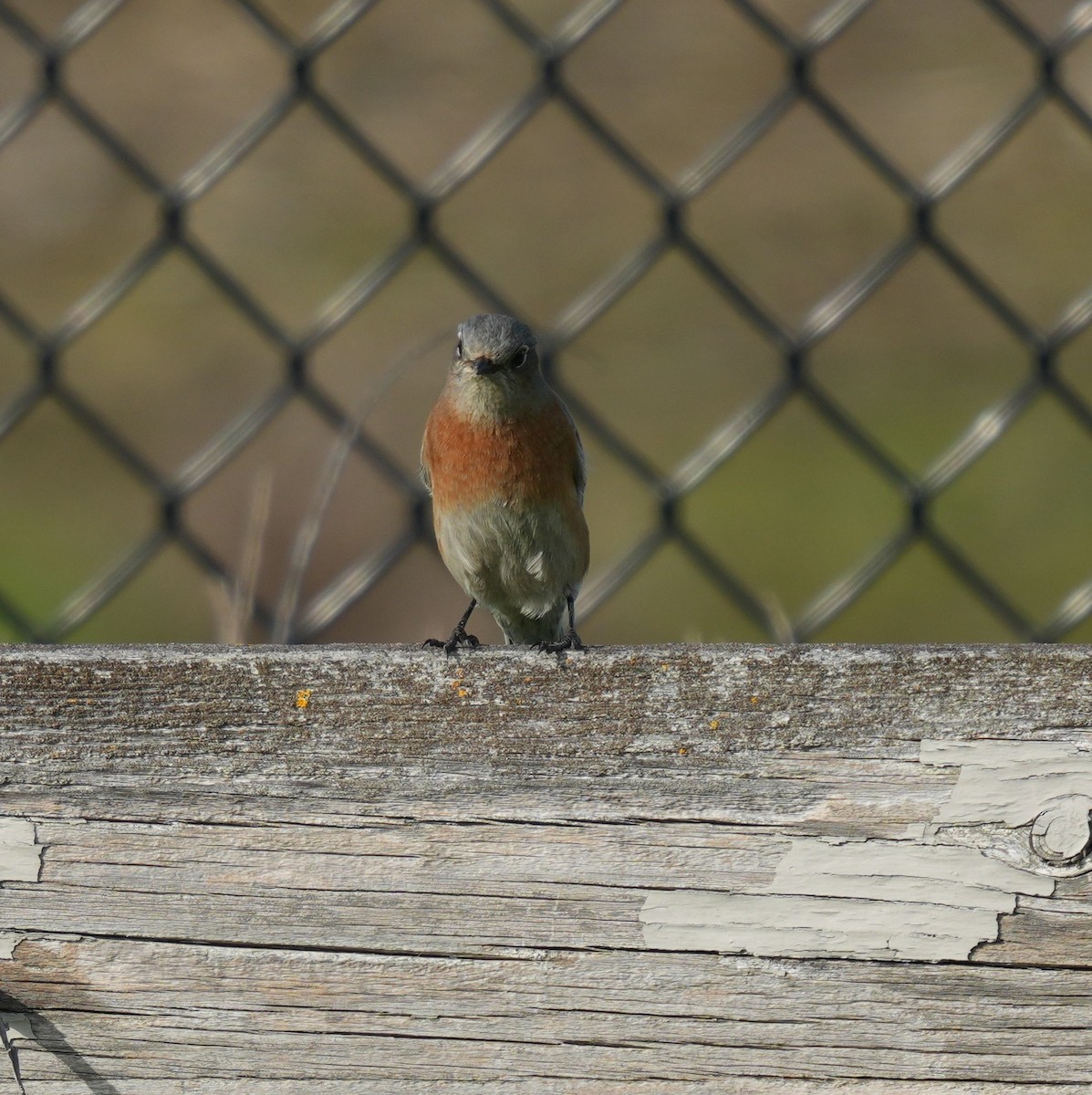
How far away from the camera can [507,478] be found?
2.92 m

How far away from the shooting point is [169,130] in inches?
335

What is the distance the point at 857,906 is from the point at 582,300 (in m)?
2.09

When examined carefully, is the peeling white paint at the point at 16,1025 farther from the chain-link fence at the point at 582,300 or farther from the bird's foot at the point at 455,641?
the chain-link fence at the point at 582,300

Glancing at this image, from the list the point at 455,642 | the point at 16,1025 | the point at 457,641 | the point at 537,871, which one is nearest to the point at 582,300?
the point at 457,641

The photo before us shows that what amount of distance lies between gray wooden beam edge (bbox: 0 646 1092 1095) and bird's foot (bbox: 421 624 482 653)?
0.07 metres

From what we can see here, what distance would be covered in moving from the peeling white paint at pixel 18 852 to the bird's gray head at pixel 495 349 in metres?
1.36

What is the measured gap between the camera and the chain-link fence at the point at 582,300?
10.8 ft

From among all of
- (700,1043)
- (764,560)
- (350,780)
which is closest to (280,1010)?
(350,780)

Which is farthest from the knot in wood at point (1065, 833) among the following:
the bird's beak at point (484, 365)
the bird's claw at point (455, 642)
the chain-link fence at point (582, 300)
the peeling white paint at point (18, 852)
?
the bird's beak at point (484, 365)

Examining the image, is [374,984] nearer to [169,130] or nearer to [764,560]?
[764,560]

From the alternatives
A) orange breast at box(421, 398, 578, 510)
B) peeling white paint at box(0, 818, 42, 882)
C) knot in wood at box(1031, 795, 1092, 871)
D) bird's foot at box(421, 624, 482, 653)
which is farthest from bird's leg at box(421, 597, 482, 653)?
knot in wood at box(1031, 795, 1092, 871)

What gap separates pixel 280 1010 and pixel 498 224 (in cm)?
741

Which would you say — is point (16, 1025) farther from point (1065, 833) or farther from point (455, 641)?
point (1065, 833)

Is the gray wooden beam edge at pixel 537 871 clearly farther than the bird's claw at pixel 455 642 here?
No
